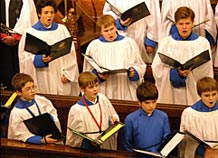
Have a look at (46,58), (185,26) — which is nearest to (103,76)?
(46,58)

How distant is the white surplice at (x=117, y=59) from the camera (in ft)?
16.7

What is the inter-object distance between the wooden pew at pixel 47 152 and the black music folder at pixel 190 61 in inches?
48.7

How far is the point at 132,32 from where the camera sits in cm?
576

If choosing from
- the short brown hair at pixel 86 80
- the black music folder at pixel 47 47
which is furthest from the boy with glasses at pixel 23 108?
the black music folder at pixel 47 47

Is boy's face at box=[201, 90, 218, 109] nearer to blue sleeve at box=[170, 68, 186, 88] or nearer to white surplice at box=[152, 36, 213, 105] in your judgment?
blue sleeve at box=[170, 68, 186, 88]

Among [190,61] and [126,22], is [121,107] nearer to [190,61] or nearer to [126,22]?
[190,61]

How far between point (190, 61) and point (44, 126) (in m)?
1.40

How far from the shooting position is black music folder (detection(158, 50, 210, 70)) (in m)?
4.62

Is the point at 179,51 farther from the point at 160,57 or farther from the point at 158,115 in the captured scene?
the point at 158,115

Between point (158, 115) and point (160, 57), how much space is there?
79 cm

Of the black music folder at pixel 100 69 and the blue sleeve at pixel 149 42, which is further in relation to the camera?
the blue sleeve at pixel 149 42

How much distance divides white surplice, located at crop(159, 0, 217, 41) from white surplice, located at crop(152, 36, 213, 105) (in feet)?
2.23

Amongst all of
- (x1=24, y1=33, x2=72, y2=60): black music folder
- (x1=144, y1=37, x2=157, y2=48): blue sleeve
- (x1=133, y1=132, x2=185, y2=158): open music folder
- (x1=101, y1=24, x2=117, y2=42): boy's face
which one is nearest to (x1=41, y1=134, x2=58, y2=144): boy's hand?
(x1=133, y1=132, x2=185, y2=158): open music folder

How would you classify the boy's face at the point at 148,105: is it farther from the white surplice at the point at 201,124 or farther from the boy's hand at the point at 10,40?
the boy's hand at the point at 10,40
